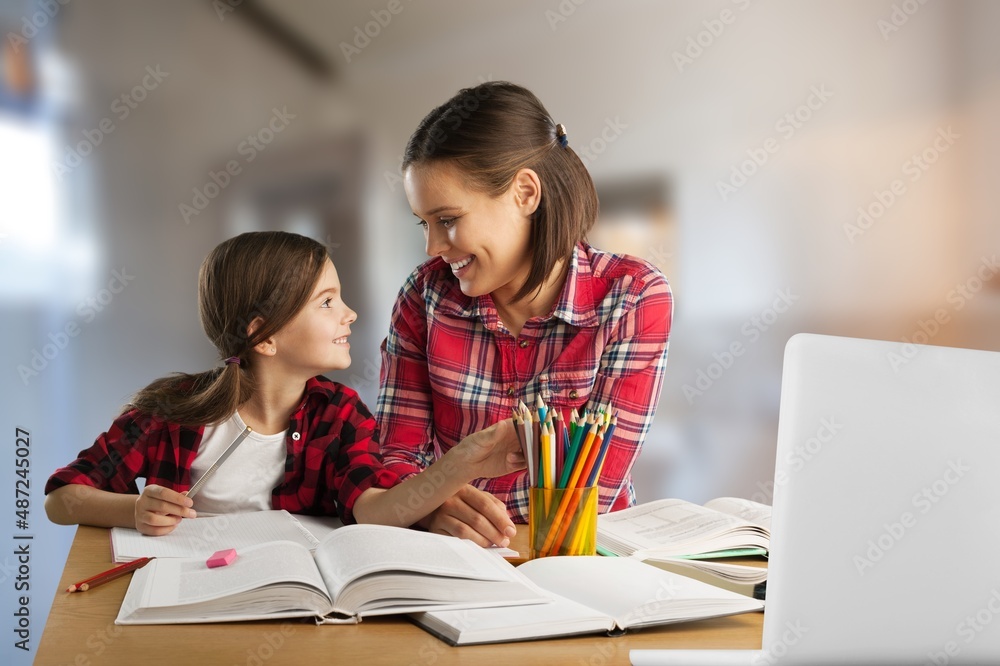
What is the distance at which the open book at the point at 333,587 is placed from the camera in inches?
29.9

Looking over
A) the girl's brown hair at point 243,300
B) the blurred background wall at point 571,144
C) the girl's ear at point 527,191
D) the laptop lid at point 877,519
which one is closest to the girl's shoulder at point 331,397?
the girl's brown hair at point 243,300

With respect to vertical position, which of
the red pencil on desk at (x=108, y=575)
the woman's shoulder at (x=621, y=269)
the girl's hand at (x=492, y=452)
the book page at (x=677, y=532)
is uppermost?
the woman's shoulder at (x=621, y=269)

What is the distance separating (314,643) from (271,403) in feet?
2.86

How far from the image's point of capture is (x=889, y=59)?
3.03 meters

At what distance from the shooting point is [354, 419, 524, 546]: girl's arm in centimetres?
109

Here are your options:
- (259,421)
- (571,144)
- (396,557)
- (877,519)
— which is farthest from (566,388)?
(571,144)

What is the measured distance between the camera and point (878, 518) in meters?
0.55

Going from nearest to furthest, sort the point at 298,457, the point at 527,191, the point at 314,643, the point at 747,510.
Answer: the point at 314,643, the point at 747,510, the point at 298,457, the point at 527,191

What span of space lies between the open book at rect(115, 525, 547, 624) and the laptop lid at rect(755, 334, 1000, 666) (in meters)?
0.29

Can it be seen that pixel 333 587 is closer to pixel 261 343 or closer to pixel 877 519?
pixel 877 519

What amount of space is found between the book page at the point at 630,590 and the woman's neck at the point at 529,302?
0.77 m

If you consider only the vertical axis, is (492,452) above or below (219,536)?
above

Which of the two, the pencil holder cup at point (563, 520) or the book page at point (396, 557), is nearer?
the book page at point (396, 557)

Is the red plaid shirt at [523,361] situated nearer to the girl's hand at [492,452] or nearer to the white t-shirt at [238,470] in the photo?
the white t-shirt at [238,470]
